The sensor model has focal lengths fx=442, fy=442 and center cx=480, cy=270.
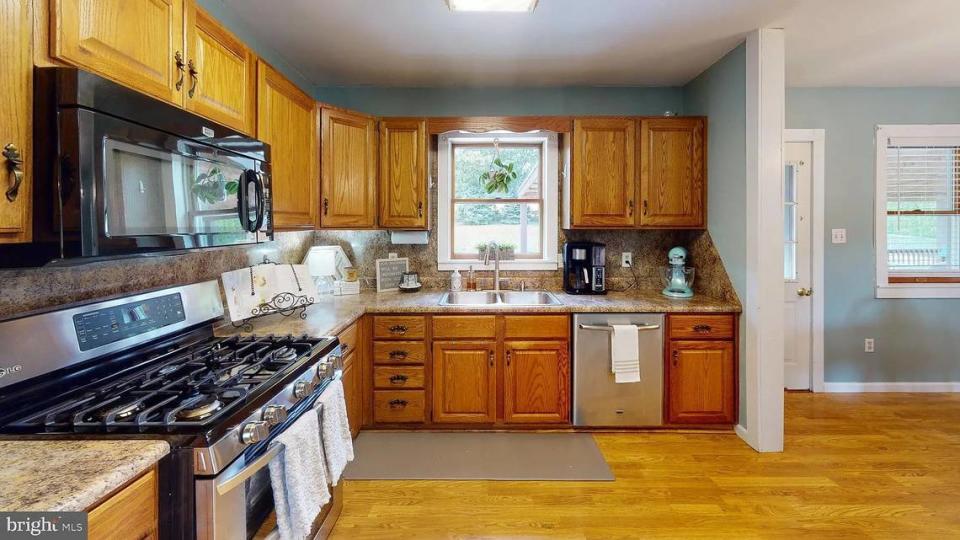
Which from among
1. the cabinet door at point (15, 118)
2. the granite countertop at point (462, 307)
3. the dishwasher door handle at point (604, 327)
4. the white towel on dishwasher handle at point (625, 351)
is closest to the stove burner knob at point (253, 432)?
the cabinet door at point (15, 118)

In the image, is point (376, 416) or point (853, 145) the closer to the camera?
point (376, 416)

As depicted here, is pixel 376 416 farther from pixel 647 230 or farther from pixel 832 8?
pixel 832 8

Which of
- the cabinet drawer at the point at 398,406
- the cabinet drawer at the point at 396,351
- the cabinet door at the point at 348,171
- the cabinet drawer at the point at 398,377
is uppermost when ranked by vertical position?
the cabinet door at the point at 348,171

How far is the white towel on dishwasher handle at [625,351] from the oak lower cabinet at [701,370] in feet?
0.76

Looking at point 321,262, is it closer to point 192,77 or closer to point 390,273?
point 390,273

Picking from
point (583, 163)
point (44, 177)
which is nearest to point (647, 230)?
point (583, 163)

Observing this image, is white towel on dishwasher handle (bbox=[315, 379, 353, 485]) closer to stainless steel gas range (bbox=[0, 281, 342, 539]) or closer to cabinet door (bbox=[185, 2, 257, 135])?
stainless steel gas range (bbox=[0, 281, 342, 539])

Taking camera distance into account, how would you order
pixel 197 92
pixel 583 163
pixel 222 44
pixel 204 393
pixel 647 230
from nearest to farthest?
pixel 204 393 < pixel 197 92 < pixel 222 44 < pixel 583 163 < pixel 647 230

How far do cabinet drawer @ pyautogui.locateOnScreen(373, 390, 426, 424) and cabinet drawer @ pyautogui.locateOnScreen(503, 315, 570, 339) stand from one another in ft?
2.34

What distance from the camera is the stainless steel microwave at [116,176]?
3.24 ft

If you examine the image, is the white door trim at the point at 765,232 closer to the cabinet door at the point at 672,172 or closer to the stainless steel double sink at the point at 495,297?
the cabinet door at the point at 672,172

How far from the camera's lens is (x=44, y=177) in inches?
38.9

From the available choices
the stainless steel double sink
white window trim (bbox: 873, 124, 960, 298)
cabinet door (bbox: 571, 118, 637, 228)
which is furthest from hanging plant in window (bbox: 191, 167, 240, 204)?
white window trim (bbox: 873, 124, 960, 298)

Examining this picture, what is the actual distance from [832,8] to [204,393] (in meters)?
3.30
